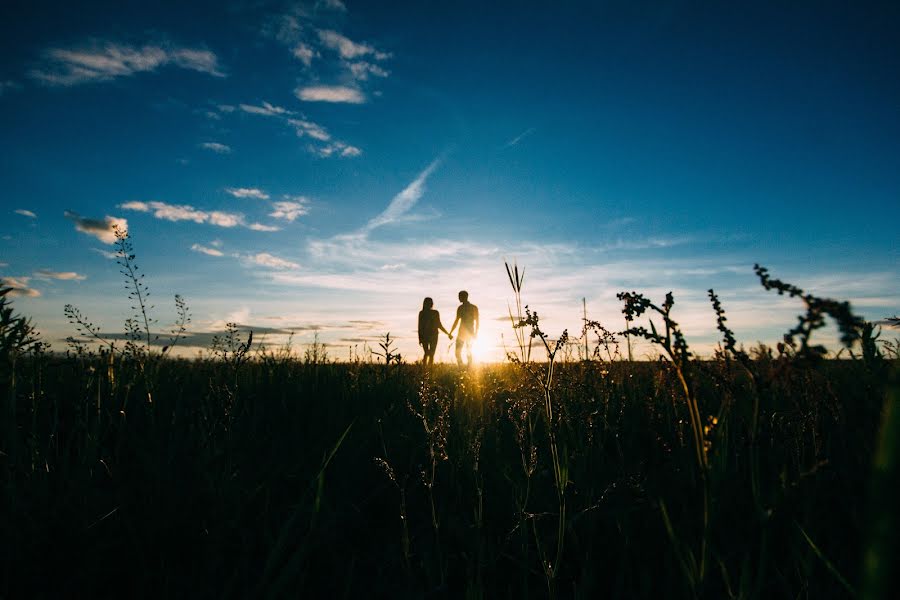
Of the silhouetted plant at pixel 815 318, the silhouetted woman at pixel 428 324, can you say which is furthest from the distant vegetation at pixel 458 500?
the silhouetted woman at pixel 428 324

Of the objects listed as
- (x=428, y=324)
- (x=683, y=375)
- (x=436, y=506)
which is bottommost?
(x=436, y=506)

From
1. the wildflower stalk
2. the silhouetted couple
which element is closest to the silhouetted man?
the silhouetted couple

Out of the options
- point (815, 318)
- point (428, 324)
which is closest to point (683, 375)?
point (815, 318)

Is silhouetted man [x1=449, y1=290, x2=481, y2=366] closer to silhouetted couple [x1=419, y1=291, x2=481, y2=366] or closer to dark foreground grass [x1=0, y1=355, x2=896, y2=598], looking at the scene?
silhouetted couple [x1=419, y1=291, x2=481, y2=366]

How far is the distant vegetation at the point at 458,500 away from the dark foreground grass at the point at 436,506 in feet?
0.04

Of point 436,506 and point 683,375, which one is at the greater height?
point 683,375

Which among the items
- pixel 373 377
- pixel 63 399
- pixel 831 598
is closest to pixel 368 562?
pixel 831 598

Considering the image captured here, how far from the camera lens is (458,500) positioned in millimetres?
2459

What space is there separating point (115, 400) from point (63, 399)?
64 centimetres

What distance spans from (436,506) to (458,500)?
0.43ft

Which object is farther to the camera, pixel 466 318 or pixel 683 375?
pixel 466 318

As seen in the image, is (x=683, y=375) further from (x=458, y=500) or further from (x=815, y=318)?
(x=458, y=500)

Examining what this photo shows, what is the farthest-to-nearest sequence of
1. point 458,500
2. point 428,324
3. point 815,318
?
point 428,324 < point 458,500 < point 815,318

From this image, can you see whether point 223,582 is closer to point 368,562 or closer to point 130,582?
point 130,582
